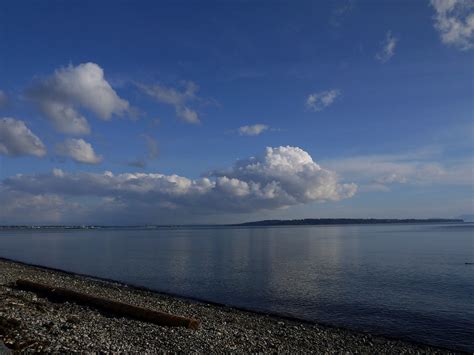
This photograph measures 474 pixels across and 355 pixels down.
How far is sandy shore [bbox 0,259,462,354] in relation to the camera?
16484mm

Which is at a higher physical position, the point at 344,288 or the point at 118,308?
the point at 118,308

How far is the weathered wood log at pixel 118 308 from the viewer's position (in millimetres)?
21391

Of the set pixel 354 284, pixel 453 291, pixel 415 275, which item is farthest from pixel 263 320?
pixel 415 275

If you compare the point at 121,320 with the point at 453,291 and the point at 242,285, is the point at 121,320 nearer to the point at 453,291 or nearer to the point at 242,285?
the point at 242,285

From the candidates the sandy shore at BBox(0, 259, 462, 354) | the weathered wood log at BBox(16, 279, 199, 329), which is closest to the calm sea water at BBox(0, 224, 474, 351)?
the sandy shore at BBox(0, 259, 462, 354)

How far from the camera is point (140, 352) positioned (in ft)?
52.5

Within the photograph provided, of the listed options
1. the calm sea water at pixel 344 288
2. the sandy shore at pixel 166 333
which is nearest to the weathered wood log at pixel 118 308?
the sandy shore at pixel 166 333


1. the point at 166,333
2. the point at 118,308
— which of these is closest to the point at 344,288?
the point at 118,308

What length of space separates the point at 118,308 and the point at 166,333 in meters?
6.32

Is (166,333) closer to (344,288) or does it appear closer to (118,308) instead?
(118,308)

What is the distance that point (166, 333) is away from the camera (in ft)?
62.6

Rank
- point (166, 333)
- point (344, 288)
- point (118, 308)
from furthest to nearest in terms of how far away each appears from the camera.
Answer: point (344, 288) < point (118, 308) < point (166, 333)

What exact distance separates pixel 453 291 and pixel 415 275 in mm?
10390

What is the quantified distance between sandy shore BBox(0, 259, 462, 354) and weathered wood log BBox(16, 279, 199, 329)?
650mm
